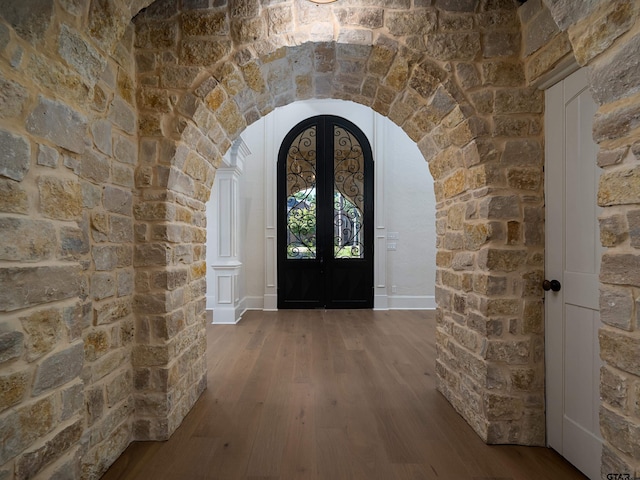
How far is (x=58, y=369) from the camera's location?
3.59 ft

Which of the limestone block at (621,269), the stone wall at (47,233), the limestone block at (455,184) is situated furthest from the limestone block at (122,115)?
the limestone block at (621,269)

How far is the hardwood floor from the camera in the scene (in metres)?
1.62

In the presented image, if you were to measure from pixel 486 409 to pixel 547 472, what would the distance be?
14.2 inches

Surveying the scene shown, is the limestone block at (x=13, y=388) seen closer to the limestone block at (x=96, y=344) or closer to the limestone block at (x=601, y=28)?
the limestone block at (x=96, y=344)

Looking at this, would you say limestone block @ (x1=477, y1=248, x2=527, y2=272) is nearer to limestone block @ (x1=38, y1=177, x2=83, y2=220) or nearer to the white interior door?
the white interior door

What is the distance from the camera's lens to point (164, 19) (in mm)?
1893

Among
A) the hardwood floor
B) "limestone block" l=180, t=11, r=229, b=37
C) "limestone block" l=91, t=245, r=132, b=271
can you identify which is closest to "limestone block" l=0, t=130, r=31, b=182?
"limestone block" l=91, t=245, r=132, b=271

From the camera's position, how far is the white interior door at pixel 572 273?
156 cm

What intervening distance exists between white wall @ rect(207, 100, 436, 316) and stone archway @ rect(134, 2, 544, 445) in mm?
3370

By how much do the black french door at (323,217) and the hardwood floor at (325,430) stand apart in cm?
203

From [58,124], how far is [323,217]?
4.37 meters

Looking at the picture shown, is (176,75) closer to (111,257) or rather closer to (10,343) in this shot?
(111,257)

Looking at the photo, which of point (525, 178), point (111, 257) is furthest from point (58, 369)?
point (525, 178)

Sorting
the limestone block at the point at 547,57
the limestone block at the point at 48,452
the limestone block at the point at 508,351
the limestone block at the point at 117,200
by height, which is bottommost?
the limestone block at the point at 48,452
